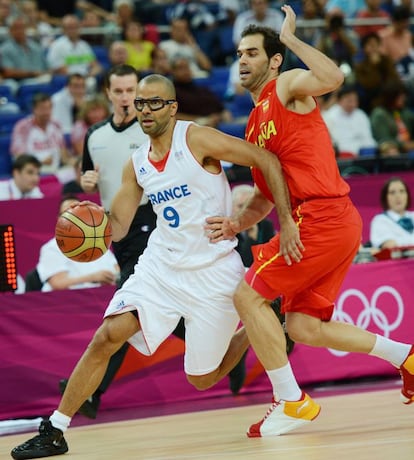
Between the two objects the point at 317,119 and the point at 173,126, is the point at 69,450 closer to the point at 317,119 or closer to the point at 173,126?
the point at 173,126

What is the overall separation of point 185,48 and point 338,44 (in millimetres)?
2097

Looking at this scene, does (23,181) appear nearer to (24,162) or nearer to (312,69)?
(24,162)

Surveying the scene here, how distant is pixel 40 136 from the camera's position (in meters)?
12.4

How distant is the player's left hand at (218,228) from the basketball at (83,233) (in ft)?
1.88

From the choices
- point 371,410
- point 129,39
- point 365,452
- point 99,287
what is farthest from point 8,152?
point 365,452

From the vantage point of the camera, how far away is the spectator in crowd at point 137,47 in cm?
1453

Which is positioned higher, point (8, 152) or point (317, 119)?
point (317, 119)

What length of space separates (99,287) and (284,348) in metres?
2.60

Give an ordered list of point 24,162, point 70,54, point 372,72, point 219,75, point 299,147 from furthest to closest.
Result: point 219,75
point 372,72
point 70,54
point 24,162
point 299,147

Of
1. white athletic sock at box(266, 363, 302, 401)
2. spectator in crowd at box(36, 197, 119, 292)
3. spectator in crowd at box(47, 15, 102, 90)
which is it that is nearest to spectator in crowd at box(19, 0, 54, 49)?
spectator in crowd at box(47, 15, 102, 90)

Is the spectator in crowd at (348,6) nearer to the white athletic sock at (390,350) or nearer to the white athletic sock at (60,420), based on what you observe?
the white athletic sock at (390,350)

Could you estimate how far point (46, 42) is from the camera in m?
15.2

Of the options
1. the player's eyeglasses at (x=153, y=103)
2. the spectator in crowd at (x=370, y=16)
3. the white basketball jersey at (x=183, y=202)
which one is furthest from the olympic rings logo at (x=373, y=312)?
the spectator in crowd at (x=370, y=16)

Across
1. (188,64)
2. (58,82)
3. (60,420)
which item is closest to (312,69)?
(60,420)
